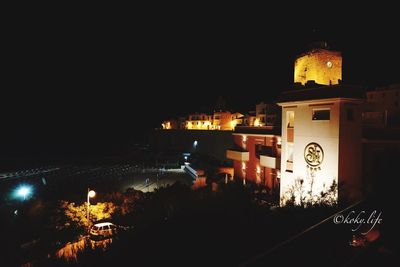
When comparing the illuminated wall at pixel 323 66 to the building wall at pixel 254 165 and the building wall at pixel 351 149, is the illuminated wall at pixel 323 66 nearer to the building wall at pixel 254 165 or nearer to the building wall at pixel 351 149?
the building wall at pixel 254 165

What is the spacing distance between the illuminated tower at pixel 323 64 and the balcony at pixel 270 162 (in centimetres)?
542

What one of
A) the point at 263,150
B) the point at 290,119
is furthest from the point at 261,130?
the point at 290,119

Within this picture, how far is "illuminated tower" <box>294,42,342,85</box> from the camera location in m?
17.2

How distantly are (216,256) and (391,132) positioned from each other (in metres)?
12.9

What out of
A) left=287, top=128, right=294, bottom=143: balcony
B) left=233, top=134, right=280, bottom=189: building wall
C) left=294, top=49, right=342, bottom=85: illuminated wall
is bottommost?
left=233, top=134, right=280, bottom=189: building wall

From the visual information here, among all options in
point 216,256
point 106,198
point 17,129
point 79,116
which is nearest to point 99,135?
point 79,116

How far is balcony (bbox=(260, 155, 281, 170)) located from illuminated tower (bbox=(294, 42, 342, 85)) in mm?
5422

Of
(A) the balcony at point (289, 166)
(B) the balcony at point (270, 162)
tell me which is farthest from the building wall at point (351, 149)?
(B) the balcony at point (270, 162)

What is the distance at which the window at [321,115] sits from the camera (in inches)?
530

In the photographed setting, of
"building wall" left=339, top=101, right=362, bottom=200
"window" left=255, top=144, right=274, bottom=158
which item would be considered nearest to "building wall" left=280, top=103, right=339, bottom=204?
"building wall" left=339, top=101, right=362, bottom=200

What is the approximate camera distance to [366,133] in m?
13.6

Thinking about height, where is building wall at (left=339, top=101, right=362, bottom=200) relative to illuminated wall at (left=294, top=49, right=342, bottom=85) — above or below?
below

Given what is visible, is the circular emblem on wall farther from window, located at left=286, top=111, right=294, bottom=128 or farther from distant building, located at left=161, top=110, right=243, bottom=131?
distant building, located at left=161, top=110, right=243, bottom=131

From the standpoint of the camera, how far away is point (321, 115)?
13719 mm
